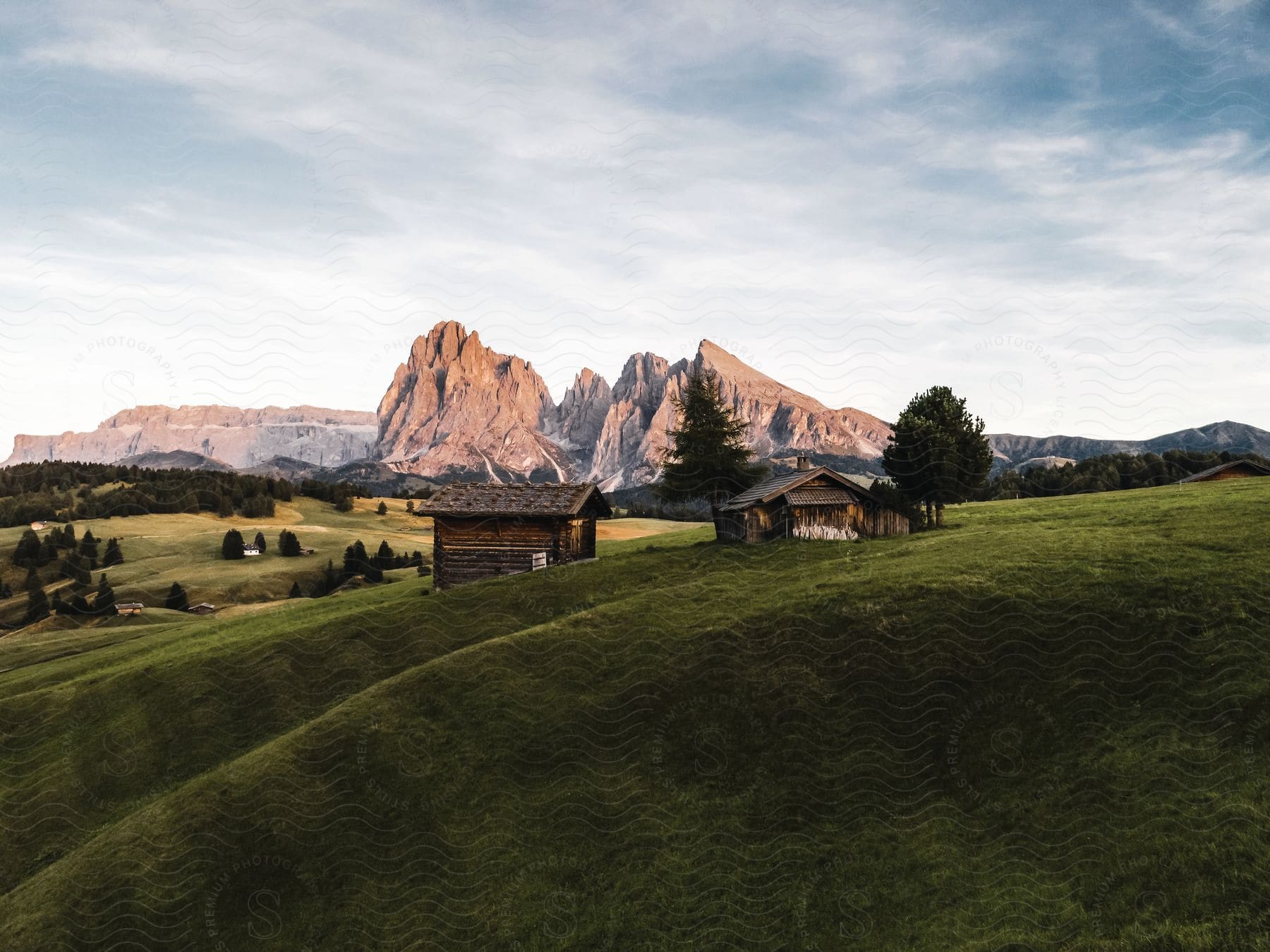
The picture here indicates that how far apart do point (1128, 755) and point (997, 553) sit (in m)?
13.5

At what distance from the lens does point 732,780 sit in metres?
16.5

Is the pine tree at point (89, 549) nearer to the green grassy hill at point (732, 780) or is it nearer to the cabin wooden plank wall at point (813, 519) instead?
the green grassy hill at point (732, 780)

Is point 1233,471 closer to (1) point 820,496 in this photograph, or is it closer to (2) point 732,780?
Result: (1) point 820,496

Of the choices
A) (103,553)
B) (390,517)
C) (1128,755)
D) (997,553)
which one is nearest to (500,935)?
Answer: (1128,755)

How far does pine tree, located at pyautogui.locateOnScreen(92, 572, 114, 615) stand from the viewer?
85.0 meters

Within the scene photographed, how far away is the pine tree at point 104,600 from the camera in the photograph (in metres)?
85.0

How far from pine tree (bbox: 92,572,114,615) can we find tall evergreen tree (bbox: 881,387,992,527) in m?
96.5

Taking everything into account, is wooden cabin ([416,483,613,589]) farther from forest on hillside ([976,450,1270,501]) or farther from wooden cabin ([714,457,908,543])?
forest on hillside ([976,450,1270,501])

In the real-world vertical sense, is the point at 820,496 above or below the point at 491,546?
above

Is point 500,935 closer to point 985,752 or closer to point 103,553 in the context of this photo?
point 985,752

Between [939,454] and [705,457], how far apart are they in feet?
55.9

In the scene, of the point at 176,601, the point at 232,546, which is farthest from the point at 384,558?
the point at 176,601

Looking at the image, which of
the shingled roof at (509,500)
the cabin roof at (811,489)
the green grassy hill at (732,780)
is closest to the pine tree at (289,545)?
the shingled roof at (509,500)

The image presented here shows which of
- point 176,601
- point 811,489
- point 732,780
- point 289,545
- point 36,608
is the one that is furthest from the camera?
point 289,545
